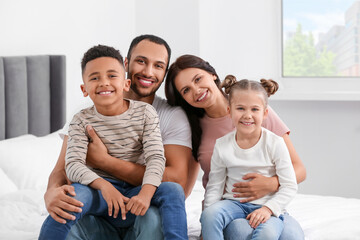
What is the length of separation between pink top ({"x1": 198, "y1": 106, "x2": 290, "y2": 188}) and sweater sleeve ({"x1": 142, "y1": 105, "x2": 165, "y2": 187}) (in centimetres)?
27

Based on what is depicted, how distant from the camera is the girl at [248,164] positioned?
142 centimetres

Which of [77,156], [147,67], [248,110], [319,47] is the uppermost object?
[319,47]

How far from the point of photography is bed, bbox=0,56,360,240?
171 cm

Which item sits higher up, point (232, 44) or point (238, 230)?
point (232, 44)

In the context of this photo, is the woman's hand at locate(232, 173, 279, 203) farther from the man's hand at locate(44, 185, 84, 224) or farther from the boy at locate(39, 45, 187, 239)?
the man's hand at locate(44, 185, 84, 224)

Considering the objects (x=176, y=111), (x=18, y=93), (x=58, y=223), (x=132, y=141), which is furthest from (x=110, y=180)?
(x=18, y=93)

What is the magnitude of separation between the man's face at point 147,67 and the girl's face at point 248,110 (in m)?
0.40

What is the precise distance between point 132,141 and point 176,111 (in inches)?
13.2

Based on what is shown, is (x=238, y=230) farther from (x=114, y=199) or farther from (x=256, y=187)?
(x=114, y=199)

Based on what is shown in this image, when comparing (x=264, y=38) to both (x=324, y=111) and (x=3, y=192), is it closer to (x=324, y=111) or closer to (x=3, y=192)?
(x=324, y=111)

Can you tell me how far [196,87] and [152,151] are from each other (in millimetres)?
330

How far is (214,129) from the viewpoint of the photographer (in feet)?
5.68

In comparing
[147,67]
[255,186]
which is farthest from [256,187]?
[147,67]

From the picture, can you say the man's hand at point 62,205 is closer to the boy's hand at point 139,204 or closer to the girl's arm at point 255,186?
the boy's hand at point 139,204
